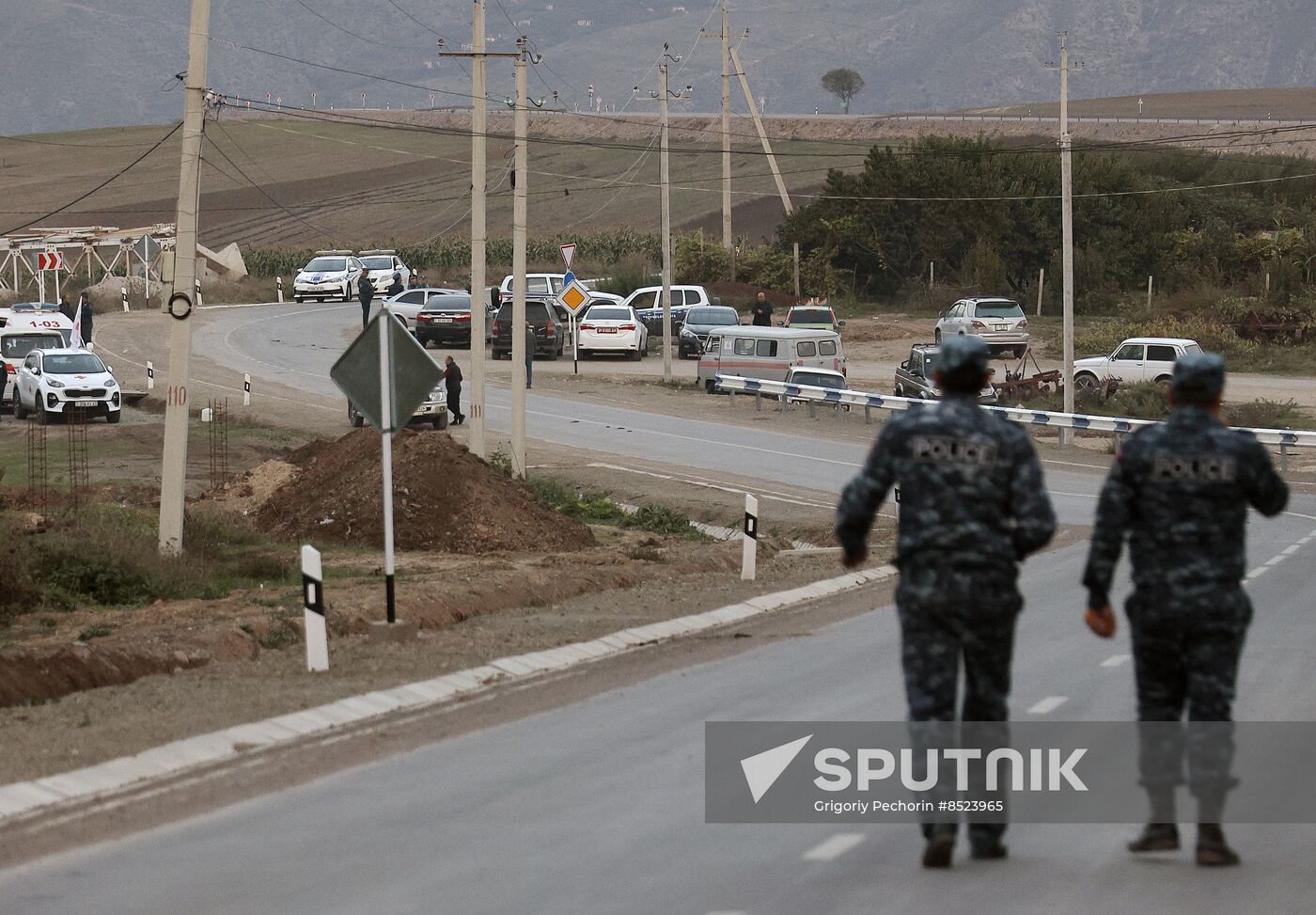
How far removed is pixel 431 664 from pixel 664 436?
2649cm

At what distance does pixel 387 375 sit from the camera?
47.4 ft

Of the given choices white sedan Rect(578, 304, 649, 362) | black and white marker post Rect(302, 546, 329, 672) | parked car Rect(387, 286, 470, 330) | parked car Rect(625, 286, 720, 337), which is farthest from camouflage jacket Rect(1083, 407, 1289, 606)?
parked car Rect(625, 286, 720, 337)

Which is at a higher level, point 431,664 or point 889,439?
point 889,439

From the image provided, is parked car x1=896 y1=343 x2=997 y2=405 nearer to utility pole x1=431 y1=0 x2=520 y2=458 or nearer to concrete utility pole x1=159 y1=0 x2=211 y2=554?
utility pole x1=431 y1=0 x2=520 y2=458

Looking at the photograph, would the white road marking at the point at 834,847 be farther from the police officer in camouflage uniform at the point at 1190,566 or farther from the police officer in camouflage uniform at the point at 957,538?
the police officer in camouflage uniform at the point at 1190,566

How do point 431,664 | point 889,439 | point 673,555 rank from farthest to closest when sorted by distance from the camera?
point 673,555
point 431,664
point 889,439

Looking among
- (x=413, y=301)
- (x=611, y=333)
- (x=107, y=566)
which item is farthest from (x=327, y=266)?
(x=107, y=566)

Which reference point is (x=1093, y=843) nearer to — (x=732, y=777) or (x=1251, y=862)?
(x=1251, y=862)

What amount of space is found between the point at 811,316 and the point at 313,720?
145 ft

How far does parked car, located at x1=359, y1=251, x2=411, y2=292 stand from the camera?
2827 inches

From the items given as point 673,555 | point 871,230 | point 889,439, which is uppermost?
point 871,230

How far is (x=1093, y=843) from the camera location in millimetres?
7633

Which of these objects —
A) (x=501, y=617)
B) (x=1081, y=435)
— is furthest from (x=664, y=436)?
(x=501, y=617)

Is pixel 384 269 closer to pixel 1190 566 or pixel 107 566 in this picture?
pixel 107 566
